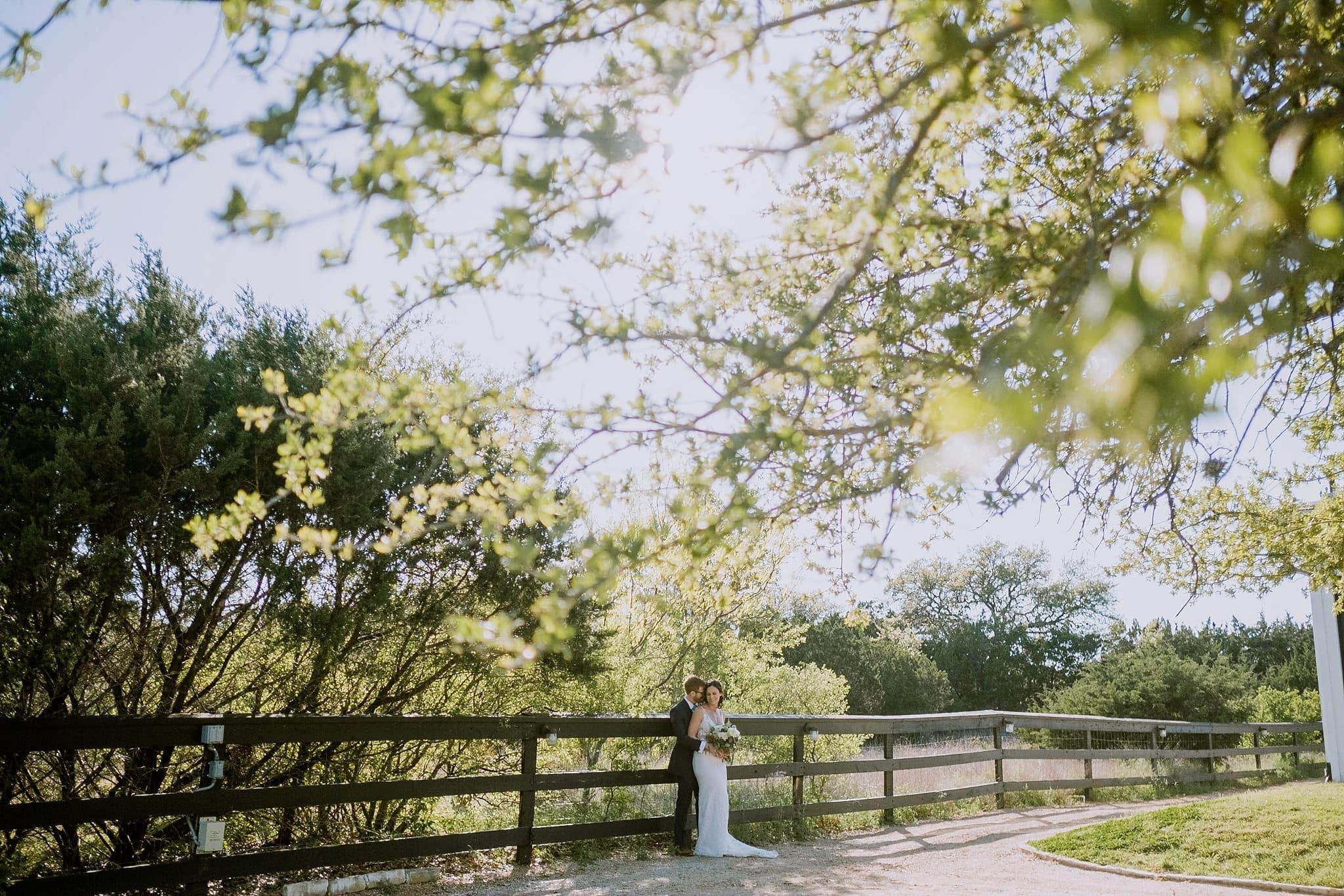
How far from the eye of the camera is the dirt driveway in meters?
6.46

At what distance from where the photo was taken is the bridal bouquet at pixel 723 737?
837cm

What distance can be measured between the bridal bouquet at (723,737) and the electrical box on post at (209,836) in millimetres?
4143

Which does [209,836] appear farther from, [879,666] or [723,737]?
[879,666]

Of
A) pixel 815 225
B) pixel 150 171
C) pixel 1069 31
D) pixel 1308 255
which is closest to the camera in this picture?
pixel 1308 255

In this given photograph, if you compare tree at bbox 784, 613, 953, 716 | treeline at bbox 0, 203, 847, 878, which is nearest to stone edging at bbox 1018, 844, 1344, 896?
treeline at bbox 0, 203, 847, 878

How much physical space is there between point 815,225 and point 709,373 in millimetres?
749

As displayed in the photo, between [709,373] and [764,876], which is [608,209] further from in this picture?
[764,876]

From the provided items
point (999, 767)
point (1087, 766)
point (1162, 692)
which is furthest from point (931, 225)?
point (1162, 692)

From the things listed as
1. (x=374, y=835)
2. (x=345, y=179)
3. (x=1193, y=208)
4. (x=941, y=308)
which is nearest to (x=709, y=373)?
(x=941, y=308)

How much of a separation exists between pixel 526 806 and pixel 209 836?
2470mm

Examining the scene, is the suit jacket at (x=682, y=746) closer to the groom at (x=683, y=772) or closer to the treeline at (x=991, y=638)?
the groom at (x=683, y=772)

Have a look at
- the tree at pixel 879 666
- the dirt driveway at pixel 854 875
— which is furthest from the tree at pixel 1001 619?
the dirt driveway at pixel 854 875

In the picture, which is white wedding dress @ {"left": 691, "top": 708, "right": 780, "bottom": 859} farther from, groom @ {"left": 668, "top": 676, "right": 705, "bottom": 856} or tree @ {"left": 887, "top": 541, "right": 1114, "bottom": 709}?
tree @ {"left": 887, "top": 541, "right": 1114, "bottom": 709}

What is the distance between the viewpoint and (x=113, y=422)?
5895mm
